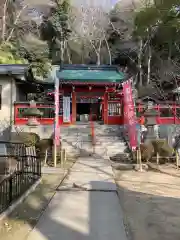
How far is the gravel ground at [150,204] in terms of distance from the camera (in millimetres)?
5503

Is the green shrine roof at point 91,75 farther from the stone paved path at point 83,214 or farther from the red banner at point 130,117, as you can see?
the stone paved path at point 83,214

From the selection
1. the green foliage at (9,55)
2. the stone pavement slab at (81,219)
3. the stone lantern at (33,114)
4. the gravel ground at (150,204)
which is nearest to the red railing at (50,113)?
the stone lantern at (33,114)

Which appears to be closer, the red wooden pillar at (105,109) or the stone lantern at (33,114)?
the stone lantern at (33,114)

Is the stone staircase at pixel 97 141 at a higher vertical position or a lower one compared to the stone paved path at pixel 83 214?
higher

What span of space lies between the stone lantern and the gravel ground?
828cm

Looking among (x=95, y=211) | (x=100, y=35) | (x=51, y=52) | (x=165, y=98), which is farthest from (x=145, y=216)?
(x=51, y=52)

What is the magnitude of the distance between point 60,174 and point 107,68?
14.1 metres

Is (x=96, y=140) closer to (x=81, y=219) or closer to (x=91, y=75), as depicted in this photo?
(x=91, y=75)

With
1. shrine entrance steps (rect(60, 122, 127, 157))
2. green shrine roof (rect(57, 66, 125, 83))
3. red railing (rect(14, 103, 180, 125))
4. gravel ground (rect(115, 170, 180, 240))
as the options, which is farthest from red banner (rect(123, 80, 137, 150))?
gravel ground (rect(115, 170, 180, 240))

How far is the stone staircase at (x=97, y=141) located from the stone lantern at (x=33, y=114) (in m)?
1.76

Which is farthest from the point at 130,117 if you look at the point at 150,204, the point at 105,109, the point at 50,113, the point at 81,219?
the point at 81,219

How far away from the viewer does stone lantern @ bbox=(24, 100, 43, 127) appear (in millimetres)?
18625

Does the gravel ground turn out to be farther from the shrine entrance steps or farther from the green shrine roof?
the green shrine roof

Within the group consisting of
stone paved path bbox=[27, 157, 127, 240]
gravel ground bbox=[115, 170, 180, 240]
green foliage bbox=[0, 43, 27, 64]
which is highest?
green foliage bbox=[0, 43, 27, 64]
